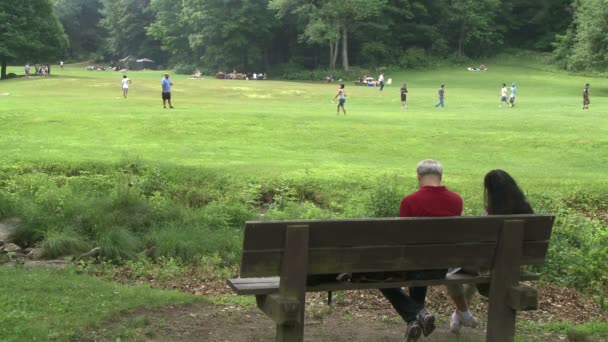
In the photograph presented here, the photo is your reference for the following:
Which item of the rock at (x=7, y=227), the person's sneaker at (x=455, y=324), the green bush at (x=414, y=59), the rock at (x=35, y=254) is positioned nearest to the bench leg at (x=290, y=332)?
the person's sneaker at (x=455, y=324)

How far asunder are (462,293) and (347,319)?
3.65 feet

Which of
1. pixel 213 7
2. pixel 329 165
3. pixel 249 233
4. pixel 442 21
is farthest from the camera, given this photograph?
pixel 442 21

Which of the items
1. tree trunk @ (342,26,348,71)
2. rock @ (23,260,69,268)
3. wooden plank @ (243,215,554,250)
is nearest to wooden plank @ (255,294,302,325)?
wooden plank @ (243,215,554,250)

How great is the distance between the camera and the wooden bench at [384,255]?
14.6ft

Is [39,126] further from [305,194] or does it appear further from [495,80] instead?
[495,80]

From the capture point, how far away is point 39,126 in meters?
22.4

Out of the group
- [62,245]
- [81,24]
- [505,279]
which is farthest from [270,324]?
[81,24]

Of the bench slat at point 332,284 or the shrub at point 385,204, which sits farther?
the shrub at point 385,204

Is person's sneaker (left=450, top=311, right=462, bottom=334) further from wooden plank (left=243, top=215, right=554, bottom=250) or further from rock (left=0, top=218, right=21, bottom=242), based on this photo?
rock (left=0, top=218, right=21, bottom=242)

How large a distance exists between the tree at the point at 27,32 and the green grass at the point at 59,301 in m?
62.1

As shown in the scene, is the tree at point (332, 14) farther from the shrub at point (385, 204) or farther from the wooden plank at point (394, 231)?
the wooden plank at point (394, 231)

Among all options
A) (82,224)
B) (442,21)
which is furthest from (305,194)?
(442,21)

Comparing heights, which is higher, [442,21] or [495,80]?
[442,21]

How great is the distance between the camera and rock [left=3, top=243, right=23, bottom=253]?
1057 cm
